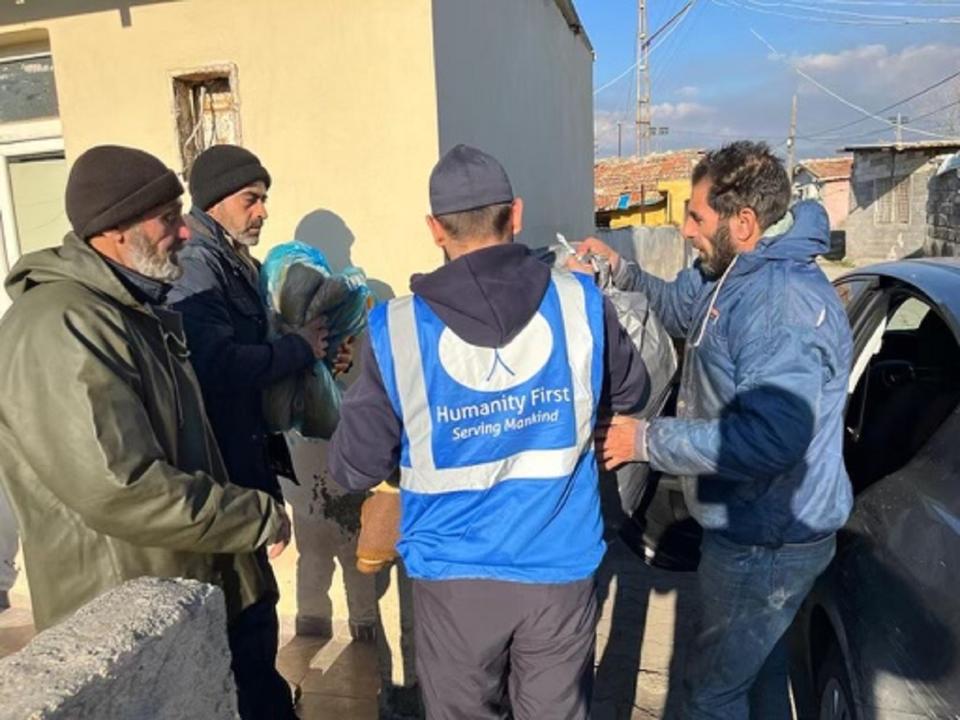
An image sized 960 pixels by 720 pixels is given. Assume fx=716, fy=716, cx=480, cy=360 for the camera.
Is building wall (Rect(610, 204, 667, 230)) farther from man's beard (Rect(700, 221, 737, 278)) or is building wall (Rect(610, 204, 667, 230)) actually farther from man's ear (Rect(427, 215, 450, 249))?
man's ear (Rect(427, 215, 450, 249))

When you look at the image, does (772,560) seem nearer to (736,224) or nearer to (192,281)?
(736,224)

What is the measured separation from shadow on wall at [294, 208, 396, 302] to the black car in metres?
1.43

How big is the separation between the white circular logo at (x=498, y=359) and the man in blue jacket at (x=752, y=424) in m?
0.43

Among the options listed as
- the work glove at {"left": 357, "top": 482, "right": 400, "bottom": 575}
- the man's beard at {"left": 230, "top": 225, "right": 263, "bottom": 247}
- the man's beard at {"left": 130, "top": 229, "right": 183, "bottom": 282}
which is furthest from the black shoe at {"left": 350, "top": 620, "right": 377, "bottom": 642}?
the man's beard at {"left": 130, "top": 229, "right": 183, "bottom": 282}

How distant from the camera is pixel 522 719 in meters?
1.90

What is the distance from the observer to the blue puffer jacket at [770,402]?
1813 millimetres

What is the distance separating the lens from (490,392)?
167 cm

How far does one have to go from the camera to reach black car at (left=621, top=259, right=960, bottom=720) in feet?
5.73

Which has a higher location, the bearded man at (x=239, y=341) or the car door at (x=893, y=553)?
the bearded man at (x=239, y=341)

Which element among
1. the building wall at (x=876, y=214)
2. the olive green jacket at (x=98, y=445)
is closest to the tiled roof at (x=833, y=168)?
the building wall at (x=876, y=214)

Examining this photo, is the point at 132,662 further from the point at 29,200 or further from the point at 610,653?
the point at 29,200

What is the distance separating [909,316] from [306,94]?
279cm

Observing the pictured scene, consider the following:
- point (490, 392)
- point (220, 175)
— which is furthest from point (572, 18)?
point (490, 392)

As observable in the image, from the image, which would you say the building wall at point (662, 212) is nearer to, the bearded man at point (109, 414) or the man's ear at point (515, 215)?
the man's ear at point (515, 215)
